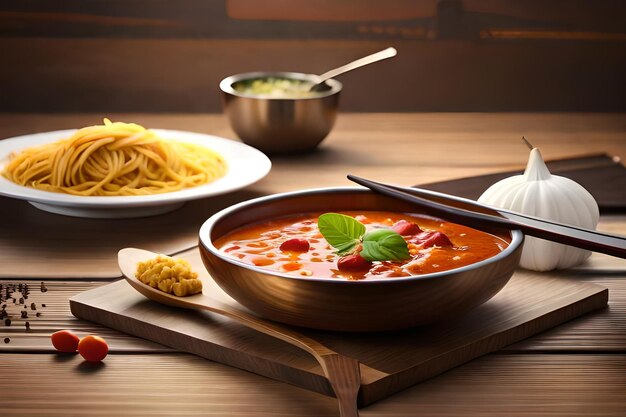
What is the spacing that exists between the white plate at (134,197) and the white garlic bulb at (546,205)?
0.59 metres

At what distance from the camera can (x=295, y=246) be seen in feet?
4.55

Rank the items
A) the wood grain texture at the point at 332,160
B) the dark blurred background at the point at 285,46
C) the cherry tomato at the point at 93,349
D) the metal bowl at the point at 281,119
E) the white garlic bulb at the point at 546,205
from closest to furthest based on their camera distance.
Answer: the cherry tomato at the point at 93,349
the white garlic bulb at the point at 546,205
the wood grain texture at the point at 332,160
the metal bowl at the point at 281,119
the dark blurred background at the point at 285,46

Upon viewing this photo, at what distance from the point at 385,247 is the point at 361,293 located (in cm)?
13

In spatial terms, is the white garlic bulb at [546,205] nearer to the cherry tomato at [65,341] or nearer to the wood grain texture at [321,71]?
the cherry tomato at [65,341]

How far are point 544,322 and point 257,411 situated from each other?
455 mm

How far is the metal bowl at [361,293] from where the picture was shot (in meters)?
1.20

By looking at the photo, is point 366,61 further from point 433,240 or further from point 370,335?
point 370,335

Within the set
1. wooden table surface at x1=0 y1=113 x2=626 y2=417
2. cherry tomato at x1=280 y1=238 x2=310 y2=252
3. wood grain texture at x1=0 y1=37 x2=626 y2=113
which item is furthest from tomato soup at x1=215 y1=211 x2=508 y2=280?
wood grain texture at x1=0 y1=37 x2=626 y2=113

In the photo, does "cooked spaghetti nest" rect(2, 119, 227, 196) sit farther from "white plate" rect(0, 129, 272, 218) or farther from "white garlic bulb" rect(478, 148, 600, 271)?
"white garlic bulb" rect(478, 148, 600, 271)

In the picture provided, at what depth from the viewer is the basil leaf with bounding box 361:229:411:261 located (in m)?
1.31

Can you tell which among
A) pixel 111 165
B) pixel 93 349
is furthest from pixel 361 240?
pixel 111 165

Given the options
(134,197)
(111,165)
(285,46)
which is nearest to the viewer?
(134,197)

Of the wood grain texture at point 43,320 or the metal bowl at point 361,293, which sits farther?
the wood grain texture at point 43,320

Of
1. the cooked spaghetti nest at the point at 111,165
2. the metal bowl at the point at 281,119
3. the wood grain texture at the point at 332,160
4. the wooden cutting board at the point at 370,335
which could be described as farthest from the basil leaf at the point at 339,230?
the metal bowl at the point at 281,119
